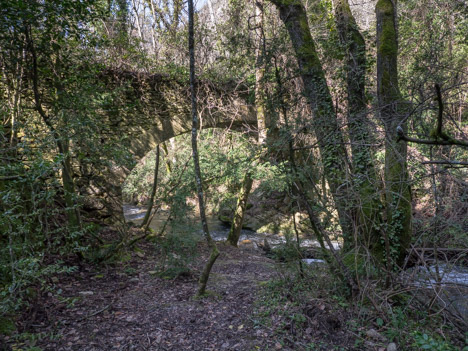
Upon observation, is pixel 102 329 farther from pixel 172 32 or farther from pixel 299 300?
pixel 172 32

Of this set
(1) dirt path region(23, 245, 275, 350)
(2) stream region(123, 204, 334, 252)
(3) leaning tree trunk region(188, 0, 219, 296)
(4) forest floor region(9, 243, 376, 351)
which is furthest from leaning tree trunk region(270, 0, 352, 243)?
(2) stream region(123, 204, 334, 252)

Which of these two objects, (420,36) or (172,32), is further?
(172,32)

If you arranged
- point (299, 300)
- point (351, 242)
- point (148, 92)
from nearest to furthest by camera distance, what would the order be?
point (299, 300) < point (351, 242) < point (148, 92)

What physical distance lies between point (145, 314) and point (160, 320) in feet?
0.72

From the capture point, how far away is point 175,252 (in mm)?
4285

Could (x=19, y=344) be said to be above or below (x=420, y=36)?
below

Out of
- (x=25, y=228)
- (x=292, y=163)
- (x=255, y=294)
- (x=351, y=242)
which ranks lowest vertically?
(x=255, y=294)

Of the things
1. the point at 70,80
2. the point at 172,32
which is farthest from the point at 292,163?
the point at 172,32

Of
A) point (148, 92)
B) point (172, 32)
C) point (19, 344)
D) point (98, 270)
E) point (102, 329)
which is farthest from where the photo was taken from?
point (172, 32)

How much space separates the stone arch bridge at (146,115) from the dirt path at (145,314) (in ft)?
6.49

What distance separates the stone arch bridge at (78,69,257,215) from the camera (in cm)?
580

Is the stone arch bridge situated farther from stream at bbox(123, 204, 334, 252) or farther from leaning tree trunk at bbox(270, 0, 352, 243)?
stream at bbox(123, 204, 334, 252)

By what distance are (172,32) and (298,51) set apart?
3827mm

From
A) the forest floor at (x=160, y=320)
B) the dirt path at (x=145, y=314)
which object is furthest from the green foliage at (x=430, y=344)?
the dirt path at (x=145, y=314)
